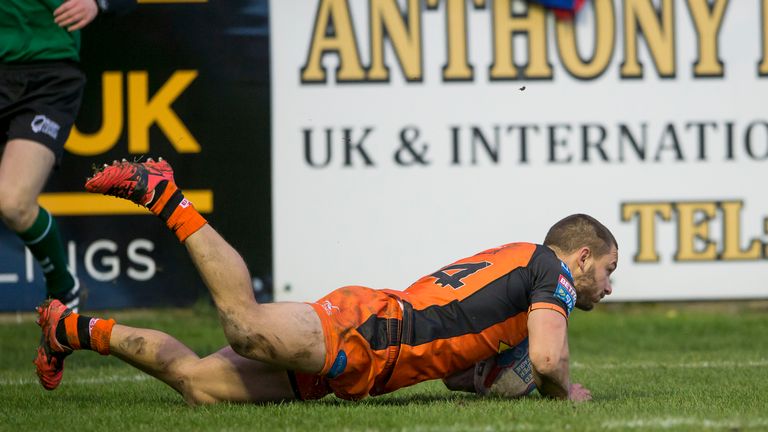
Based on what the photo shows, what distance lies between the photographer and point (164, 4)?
9586mm

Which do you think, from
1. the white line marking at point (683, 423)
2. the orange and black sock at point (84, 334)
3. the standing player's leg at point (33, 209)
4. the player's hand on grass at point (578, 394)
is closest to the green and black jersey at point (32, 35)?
the standing player's leg at point (33, 209)

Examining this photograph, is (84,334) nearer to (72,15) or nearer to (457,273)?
(457,273)

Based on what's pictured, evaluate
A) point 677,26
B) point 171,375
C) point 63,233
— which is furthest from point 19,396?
point 677,26

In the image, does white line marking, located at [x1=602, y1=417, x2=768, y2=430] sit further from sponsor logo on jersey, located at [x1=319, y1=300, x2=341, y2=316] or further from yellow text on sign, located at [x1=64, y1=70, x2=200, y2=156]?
yellow text on sign, located at [x1=64, y1=70, x2=200, y2=156]

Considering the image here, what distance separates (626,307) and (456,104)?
83.3 inches

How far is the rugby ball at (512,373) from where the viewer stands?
17.7 ft

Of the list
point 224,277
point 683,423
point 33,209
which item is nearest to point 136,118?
point 33,209

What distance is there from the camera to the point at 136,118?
9.47 metres

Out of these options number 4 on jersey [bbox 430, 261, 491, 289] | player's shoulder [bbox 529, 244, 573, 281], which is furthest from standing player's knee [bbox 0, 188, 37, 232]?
player's shoulder [bbox 529, 244, 573, 281]

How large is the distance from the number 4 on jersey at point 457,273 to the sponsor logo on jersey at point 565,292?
0.39 meters

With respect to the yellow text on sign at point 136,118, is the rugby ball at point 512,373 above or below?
below

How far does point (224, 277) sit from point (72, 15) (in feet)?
7.35

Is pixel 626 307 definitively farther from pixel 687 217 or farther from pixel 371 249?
pixel 371 249

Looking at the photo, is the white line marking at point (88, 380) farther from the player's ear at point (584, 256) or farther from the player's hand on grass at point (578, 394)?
the player's ear at point (584, 256)
